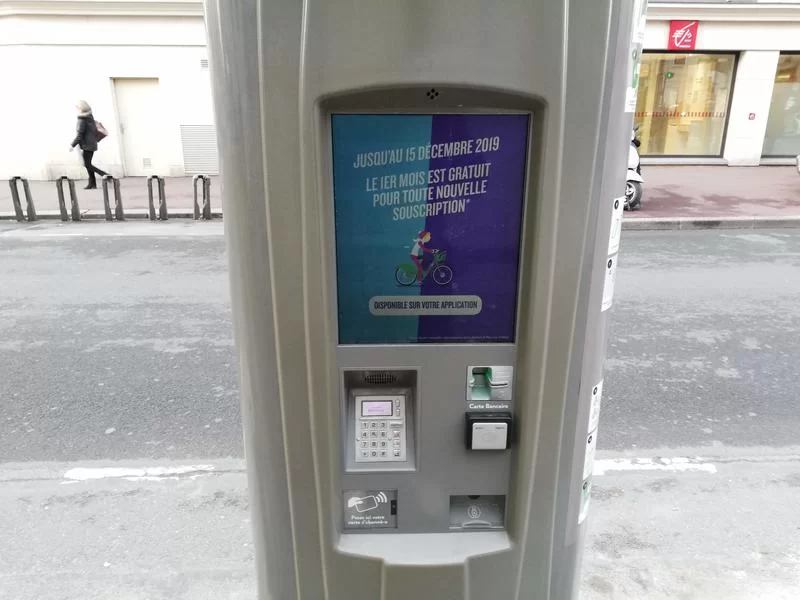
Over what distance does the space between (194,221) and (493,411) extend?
35.1 ft

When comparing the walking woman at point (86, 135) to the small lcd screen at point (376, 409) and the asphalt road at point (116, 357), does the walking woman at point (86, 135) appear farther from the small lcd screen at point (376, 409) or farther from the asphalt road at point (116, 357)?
the small lcd screen at point (376, 409)

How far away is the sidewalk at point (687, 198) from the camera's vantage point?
36.7 feet

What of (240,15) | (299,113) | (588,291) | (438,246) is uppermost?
(240,15)

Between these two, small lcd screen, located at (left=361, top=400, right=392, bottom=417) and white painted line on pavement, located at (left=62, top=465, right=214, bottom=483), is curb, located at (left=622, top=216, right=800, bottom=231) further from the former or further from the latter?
small lcd screen, located at (left=361, top=400, right=392, bottom=417)

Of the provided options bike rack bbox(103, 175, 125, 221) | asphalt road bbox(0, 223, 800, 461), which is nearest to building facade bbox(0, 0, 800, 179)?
bike rack bbox(103, 175, 125, 221)

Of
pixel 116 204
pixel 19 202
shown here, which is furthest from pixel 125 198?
pixel 19 202

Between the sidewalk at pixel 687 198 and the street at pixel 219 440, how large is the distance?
11.3 ft

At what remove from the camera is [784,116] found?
17578 mm

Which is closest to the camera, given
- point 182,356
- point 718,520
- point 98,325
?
point 718,520

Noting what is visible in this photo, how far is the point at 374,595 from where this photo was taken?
1731 millimetres

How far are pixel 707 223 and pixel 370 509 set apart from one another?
11.0 metres

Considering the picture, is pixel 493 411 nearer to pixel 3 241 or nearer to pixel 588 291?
pixel 588 291

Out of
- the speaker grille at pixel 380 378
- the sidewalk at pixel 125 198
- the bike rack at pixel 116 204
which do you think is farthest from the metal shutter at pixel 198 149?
the speaker grille at pixel 380 378

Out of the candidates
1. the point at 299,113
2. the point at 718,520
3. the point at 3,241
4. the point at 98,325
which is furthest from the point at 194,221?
the point at 299,113
